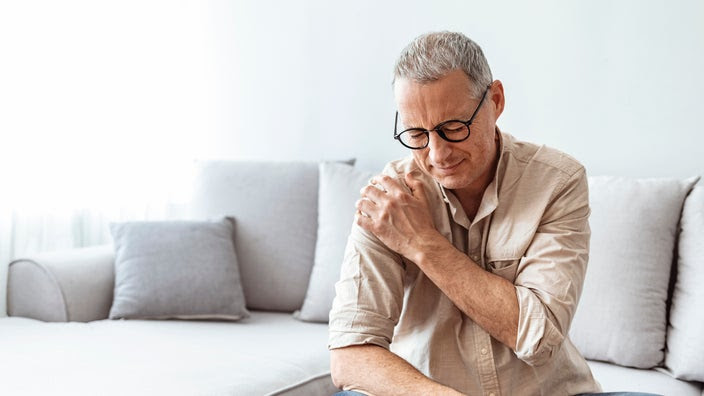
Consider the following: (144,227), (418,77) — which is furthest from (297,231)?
(418,77)

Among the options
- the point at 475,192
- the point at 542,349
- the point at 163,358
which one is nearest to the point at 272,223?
the point at 163,358

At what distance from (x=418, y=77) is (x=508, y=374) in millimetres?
597

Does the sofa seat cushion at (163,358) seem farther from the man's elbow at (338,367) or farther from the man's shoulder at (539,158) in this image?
the man's shoulder at (539,158)

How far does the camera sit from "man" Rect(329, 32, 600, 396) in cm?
149

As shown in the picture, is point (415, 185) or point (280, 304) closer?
point (415, 185)

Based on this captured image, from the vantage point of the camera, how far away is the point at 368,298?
1.54 m

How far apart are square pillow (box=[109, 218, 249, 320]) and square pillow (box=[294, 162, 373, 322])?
0.23 meters

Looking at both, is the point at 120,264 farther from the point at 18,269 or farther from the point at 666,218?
the point at 666,218

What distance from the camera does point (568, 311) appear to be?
1495mm

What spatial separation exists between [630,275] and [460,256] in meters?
0.81

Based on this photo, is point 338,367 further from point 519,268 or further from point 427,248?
point 519,268

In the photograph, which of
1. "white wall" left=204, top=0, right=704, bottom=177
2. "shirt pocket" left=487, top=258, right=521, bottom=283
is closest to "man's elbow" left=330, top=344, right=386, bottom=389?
"shirt pocket" left=487, top=258, right=521, bottom=283

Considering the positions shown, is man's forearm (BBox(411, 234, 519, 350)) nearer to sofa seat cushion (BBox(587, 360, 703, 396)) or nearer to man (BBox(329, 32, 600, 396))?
man (BBox(329, 32, 600, 396))

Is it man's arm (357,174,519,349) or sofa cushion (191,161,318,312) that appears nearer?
man's arm (357,174,519,349)
